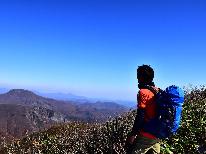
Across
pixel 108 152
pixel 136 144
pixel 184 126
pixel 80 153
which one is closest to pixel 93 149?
pixel 80 153

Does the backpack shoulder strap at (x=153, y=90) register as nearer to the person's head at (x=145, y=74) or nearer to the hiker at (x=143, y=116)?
the hiker at (x=143, y=116)

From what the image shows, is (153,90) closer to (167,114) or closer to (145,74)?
(145,74)

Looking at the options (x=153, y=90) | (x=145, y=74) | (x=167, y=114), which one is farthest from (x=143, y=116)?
(x=145, y=74)

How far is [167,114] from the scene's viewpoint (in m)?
7.32

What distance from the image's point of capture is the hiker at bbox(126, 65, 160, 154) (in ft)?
24.1

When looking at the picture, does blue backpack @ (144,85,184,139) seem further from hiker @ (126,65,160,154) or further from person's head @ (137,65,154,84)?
person's head @ (137,65,154,84)

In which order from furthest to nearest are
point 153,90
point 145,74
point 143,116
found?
point 145,74, point 153,90, point 143,116

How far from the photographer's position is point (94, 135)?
13508mm

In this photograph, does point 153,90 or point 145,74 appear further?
point 145,74

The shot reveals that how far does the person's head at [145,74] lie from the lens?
25.4 feet

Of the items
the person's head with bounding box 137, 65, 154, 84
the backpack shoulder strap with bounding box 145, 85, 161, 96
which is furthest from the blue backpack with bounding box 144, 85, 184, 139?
the person's head with bounding box 137, 65, 154, 84

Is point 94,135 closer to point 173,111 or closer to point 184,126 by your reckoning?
point 184,126

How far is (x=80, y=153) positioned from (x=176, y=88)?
226 inches

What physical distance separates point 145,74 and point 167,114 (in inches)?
34.2
